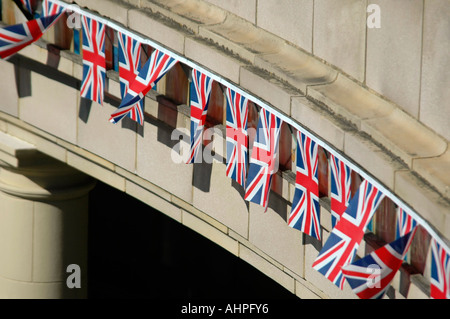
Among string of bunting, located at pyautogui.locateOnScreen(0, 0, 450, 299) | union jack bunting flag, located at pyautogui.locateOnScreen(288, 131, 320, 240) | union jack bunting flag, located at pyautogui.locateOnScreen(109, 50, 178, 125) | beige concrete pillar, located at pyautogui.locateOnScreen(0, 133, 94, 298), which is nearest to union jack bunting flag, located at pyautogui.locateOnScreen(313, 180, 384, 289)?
string of bunting, located at pyautogui.locateOnScreen(0, 0, 450, 299)

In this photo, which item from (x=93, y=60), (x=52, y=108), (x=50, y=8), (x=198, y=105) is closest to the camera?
(x=198, y=105)

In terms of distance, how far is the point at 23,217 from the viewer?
68.6 ft

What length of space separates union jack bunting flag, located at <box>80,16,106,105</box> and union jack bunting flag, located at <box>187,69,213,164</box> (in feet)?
7.26

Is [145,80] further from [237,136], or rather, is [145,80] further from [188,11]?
[237,136]

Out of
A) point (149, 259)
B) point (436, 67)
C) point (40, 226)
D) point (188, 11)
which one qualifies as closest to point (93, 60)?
point (188, 11)

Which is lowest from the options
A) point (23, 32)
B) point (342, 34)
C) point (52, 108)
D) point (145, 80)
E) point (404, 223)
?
point (404, 223)

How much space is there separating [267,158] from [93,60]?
4.16m

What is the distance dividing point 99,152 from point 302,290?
5.06 m

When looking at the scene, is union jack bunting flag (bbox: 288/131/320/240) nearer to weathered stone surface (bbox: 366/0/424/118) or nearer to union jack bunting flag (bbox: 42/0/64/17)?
weathered stone surface (bbox: 366/0/424/118)

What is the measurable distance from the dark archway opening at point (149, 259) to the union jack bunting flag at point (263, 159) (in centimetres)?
1493

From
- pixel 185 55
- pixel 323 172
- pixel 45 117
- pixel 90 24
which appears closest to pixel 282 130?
pixel 323 172

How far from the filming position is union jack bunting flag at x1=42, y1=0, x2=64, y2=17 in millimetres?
17500

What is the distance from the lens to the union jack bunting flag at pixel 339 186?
1330 centimetres

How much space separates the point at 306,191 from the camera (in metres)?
14.1
